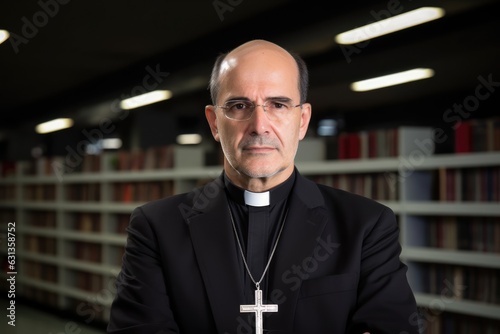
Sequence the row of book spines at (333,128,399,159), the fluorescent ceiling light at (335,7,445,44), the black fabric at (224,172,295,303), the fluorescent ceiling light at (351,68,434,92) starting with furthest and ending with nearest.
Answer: the fluorescent ceiling light at (351,68,434,92) < the fluorescent ceiling light at (335,7,445,44) < the row of book spines at (333,128,399,159) < the black fabric at (224,172,295,303)

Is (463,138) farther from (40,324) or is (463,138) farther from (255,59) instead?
(40,324)

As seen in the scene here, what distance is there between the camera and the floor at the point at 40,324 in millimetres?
6926

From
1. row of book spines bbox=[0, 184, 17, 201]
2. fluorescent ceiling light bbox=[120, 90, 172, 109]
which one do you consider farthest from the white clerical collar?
row of book spines bbox=[0, 184, 17, 201]

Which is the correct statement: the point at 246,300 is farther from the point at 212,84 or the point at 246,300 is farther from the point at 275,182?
the point at 212,84

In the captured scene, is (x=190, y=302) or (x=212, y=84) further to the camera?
(x=212, y=84)

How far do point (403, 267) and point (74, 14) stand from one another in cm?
503

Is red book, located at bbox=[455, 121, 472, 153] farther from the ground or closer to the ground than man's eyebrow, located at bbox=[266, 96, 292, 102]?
farther from the ground

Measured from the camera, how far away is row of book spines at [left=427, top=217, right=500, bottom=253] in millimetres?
3920

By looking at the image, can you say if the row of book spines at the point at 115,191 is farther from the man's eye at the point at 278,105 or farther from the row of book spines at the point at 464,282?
the man's eye at the point at 278,105

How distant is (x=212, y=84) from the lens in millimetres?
1771

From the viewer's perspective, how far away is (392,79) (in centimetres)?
511

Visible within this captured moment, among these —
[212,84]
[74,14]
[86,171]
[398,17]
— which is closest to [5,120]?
[86,171]

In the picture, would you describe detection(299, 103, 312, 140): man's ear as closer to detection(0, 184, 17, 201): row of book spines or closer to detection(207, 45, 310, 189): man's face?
detection(207, 45, 310, 189): man's face

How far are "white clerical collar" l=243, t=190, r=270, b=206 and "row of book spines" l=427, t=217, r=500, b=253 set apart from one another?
262 centimetres
